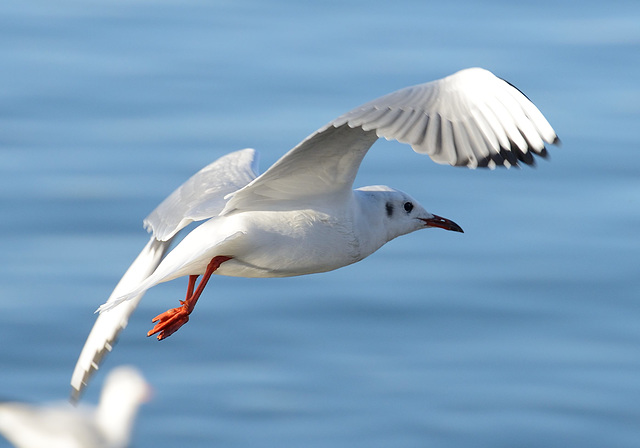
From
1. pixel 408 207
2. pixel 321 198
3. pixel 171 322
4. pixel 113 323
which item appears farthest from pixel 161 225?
pixel 408 207

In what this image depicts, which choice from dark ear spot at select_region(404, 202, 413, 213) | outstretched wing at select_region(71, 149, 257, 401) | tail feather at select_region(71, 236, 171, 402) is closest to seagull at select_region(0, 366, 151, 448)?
outstretched wing at select_region(71, 149, 257, 401)

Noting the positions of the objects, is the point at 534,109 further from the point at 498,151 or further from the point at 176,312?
the point at 176,312

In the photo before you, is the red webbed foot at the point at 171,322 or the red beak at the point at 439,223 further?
the red beak at the point at 439,223

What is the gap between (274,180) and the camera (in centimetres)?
675

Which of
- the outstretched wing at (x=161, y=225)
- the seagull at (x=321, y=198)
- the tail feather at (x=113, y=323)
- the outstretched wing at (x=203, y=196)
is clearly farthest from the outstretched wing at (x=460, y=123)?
the tail feather at (x=113, y=323)

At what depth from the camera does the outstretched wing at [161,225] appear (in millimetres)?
7230

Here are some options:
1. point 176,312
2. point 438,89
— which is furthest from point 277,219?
point 438,89

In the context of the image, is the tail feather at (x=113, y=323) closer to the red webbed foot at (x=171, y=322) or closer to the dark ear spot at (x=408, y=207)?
the red webbed foot at (x=171, y=322)

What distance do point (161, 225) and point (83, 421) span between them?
177 centimetres

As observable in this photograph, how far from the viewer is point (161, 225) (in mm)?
7227

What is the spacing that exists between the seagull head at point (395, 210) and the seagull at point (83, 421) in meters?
1.90

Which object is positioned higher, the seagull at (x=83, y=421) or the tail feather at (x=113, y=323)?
the tail feather at (x=113, y=323)

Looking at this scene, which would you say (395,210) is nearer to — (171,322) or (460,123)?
(171,322)

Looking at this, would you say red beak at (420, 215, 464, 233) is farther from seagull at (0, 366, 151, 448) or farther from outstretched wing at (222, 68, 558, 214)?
seagull at (0, 366, 151, 448)
